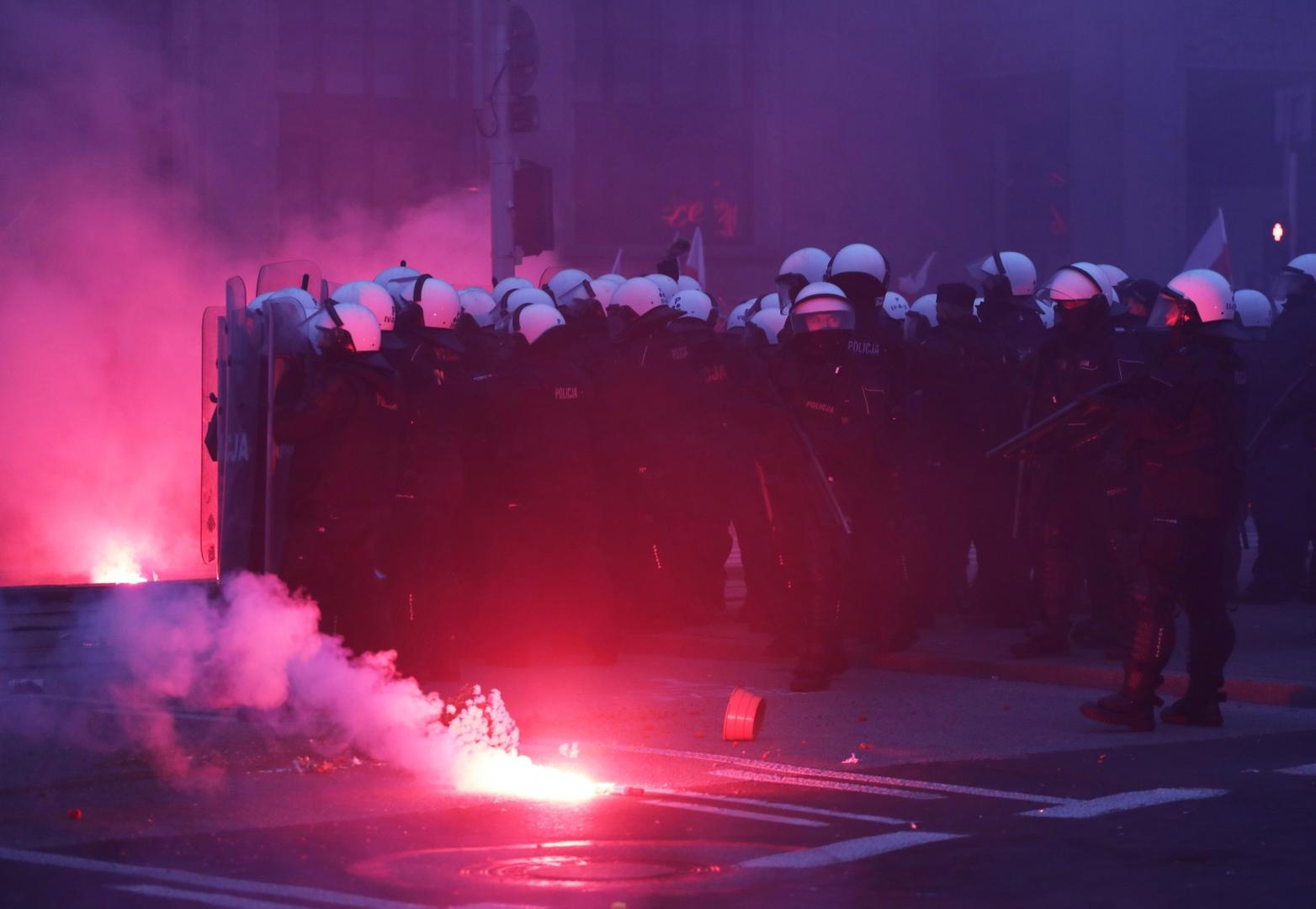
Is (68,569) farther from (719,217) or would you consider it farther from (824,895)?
(719,217)

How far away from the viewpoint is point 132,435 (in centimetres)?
1493

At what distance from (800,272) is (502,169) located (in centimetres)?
410

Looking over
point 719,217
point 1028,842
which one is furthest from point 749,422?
point 719,217

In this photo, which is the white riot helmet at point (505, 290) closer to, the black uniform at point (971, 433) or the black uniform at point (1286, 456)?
the black uniform at point (971, 433)

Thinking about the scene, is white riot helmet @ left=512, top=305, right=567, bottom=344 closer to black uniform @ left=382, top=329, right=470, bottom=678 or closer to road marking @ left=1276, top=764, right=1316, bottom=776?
black uniform @ left=382, top=329, right=470, bottom=678

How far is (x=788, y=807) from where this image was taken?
254 inches

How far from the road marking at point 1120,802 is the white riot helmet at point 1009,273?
196 inches

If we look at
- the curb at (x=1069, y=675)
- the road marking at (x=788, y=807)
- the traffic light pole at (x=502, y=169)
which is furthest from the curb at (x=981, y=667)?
the traffic light pole at (x=502, y=169)

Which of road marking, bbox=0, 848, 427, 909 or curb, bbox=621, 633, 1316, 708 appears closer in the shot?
road marking, bbox=0, 848, 427, 909

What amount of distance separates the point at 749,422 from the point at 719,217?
24.1m

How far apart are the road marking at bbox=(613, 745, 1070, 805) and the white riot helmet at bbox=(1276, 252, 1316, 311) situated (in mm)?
6200

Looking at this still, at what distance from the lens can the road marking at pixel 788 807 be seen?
20.4 feet

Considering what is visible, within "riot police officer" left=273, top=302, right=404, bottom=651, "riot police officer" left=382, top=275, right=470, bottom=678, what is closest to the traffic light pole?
"riot police officer" left=382, top=275, right=470, bottom=678

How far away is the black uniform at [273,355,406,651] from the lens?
Answer: 885 cm
